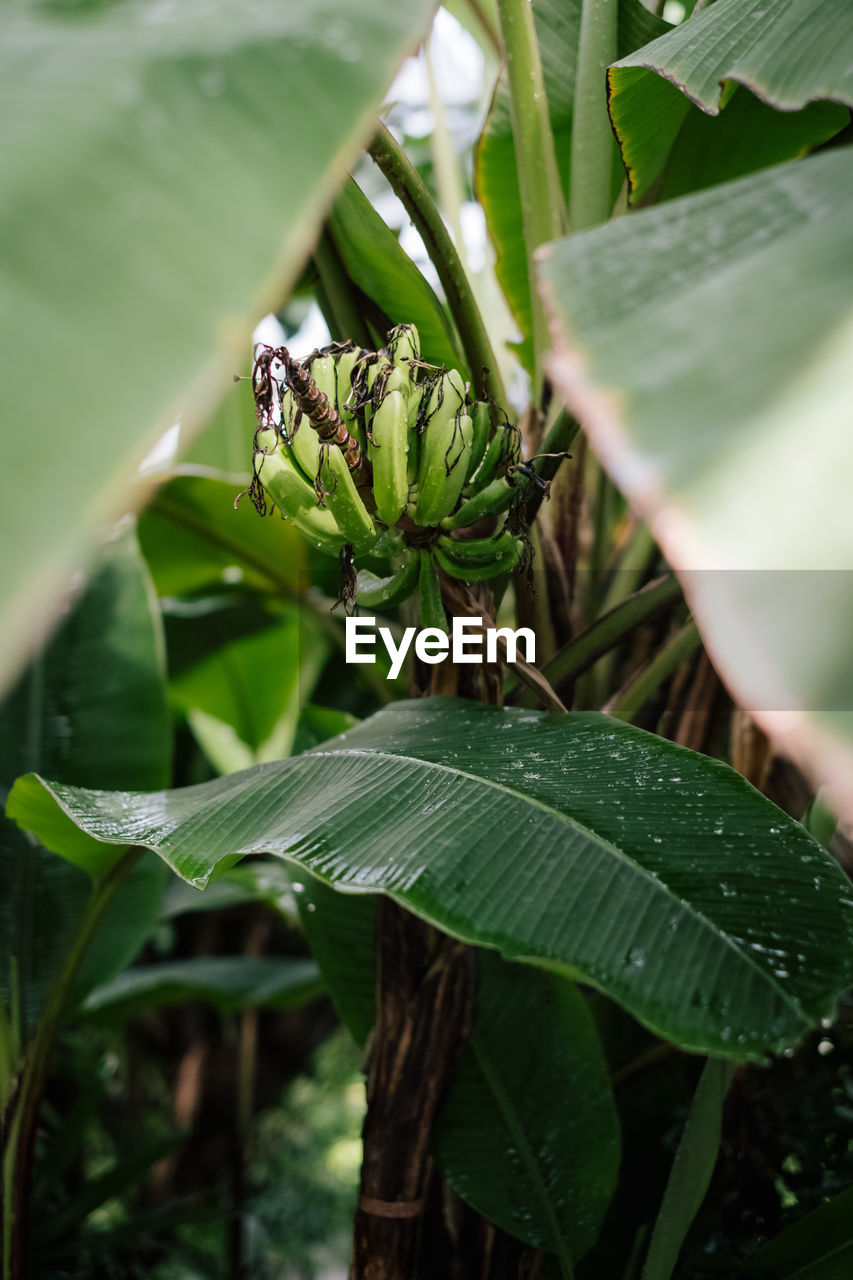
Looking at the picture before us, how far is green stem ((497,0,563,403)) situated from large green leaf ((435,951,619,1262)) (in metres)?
0.56

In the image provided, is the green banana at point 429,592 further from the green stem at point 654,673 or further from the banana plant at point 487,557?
the green stem at point 654,673

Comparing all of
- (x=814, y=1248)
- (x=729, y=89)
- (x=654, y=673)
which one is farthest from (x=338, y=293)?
(x=814, y=1248)

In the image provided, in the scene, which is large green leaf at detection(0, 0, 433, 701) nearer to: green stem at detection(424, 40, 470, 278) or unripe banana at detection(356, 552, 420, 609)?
unripe banana at detection(356, 552, 420, 609)

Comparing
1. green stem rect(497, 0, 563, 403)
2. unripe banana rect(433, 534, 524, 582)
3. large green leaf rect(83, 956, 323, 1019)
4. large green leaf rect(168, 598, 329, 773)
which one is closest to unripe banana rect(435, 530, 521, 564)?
unripe banana rect(433, 534, 524, 582)

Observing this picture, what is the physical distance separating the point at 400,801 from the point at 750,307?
31 centimetres

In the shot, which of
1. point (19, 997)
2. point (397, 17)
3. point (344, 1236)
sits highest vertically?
point (397, 17)

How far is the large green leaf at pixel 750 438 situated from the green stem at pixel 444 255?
31 centimetres

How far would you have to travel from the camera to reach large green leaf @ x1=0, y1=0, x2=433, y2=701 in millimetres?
163

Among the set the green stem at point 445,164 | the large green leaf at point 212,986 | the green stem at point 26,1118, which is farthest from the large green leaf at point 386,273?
the large green leaf at point 212,986

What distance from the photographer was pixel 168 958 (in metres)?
1.82

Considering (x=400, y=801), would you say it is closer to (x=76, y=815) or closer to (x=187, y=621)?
(x=76, y=815)

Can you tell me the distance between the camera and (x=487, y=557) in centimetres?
52

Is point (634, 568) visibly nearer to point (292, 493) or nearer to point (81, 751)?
point (292, 493)

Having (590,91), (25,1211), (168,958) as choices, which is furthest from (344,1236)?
(590,91)
